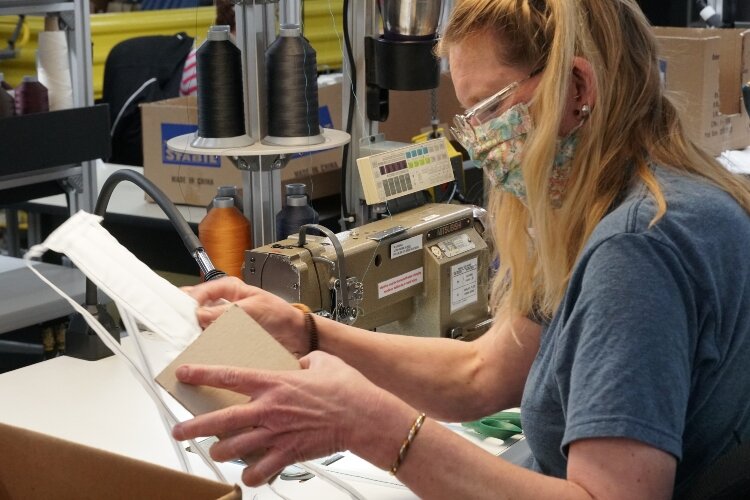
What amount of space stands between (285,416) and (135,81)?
377cm

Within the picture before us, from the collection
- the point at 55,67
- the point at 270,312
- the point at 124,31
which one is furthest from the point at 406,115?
the point at 124,31

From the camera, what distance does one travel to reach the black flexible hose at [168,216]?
1.82 m

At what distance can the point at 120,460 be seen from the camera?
39.1 inches

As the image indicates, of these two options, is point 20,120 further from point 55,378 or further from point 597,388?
point 597,388

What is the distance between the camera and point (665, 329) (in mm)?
1101

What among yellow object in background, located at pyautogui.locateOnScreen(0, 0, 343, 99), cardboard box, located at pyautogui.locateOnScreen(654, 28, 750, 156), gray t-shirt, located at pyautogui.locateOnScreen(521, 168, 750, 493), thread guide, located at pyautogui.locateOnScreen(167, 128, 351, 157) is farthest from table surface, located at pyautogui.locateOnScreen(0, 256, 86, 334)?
yellow object in background, located at pyautogui.locateOnScreen(0, 0, 343, 99)

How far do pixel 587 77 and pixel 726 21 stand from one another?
3.31 metres

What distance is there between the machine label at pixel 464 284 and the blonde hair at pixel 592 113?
2.57 feet

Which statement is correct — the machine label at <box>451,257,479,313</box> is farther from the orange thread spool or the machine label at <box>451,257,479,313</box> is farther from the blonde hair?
the blonde hair

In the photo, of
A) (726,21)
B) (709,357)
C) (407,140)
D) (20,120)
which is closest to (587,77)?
(709,357)

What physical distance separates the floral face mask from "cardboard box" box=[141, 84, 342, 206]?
141 centimetres

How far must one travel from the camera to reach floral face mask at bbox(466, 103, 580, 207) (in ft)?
4.23

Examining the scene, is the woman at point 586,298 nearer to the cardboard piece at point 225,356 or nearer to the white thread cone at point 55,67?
the cardboard piece at point 225,356

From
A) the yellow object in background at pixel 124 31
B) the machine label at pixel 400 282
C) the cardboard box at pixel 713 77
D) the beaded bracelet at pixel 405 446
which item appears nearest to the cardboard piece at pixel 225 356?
the beaded bracelet at pixel 405 446
